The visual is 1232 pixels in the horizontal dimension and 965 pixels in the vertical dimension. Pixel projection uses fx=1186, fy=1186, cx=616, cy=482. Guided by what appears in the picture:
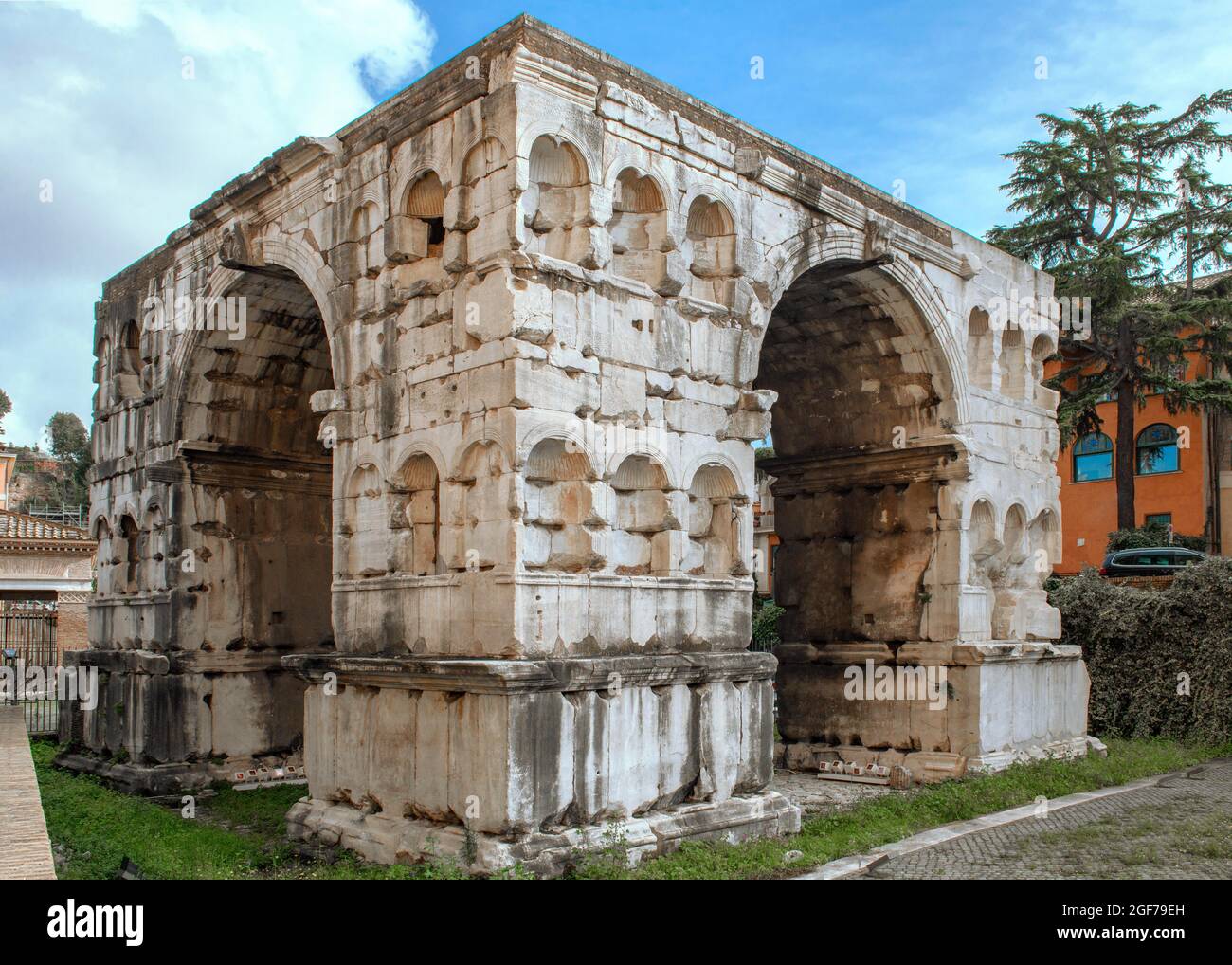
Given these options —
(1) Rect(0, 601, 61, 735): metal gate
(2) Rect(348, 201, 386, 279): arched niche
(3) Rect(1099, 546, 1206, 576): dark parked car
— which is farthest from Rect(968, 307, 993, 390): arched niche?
(1) Rect(0, 601, 61, 735): metal gate

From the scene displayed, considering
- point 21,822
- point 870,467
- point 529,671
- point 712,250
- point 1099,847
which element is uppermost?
point 712,250

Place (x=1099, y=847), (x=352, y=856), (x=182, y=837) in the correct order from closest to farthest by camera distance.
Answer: (x=352, y=856) < (x=1099, y=847) < (x=182, y=837)

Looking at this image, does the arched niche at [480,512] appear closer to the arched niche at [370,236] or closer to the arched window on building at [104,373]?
the arched niche at [370,236]

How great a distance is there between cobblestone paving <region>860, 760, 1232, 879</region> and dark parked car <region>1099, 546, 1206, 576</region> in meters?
11.7

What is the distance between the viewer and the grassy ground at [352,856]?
7824 millimetres

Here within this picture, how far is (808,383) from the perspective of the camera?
42.1ft

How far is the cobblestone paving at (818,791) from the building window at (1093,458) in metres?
18.4

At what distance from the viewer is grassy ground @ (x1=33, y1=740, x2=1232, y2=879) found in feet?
25.7

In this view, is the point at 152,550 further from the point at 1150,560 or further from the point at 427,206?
the point at 1150,560

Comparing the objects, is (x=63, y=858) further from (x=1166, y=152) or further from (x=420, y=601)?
(x=1166, y=152)

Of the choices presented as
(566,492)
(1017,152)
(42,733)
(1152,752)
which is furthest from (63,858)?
(1017,152)

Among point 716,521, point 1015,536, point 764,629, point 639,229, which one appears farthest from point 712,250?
point 764,629

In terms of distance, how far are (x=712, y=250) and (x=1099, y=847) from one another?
5323 mm

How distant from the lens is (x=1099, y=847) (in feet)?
28.3
